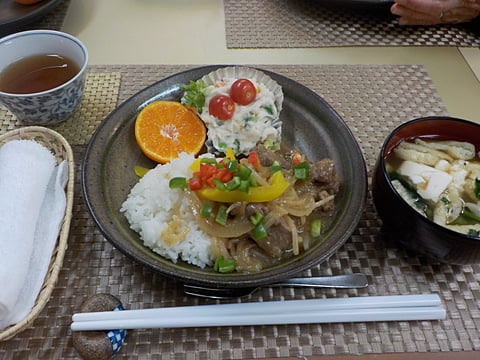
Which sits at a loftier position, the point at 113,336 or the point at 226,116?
the point at 226,116

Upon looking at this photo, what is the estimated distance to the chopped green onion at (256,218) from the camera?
149 centimetres

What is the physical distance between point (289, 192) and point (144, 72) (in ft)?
4.15

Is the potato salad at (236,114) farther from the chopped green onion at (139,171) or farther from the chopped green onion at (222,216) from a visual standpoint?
the chopped green onion at (222,216)

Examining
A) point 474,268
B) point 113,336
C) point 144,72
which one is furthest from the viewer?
point 144,72

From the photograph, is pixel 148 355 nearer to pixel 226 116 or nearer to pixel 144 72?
pixel 226 116

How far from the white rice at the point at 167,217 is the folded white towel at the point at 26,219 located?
11.0 inches

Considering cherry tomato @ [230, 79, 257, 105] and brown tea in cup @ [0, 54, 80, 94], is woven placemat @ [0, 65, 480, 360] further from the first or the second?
cherry tomato @ [230, 79, 257, 105]

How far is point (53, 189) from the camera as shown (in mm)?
1620

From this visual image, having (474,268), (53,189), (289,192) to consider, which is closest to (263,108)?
(289,192)

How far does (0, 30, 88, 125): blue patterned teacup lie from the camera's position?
1.83 metres

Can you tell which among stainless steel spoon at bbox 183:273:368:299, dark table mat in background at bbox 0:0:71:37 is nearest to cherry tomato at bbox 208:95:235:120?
stainless steel spoon at bbox 183:273:368:299

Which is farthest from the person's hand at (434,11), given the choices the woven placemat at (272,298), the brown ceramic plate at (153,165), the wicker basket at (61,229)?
the wicker basket at (61,229)

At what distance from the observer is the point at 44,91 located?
190 cm

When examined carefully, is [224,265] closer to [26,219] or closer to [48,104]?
[26,219]
